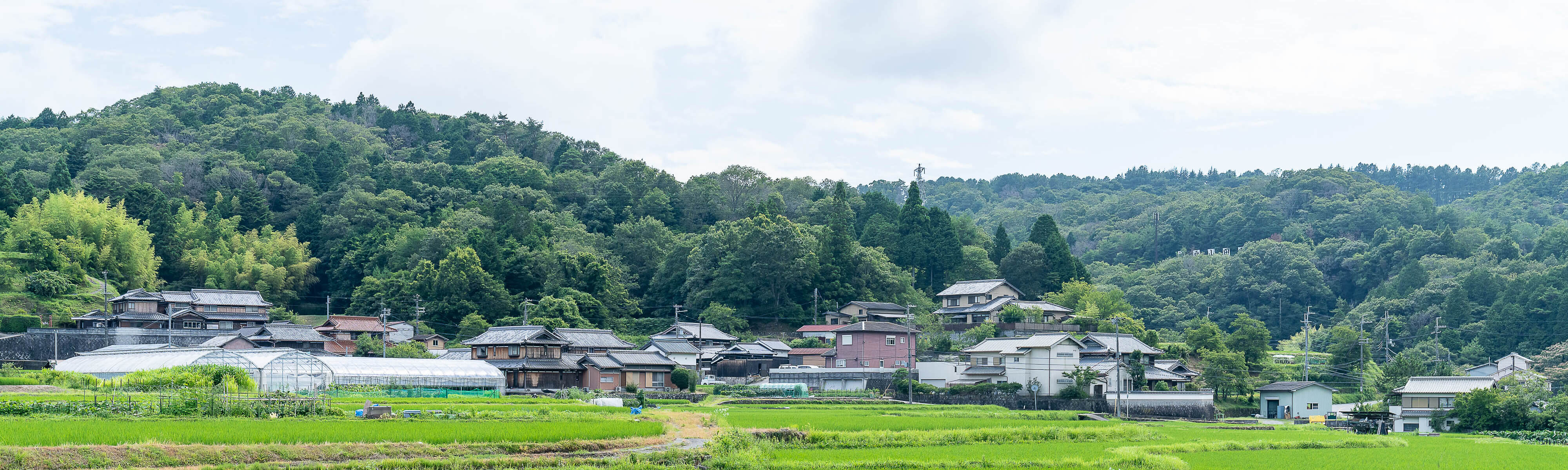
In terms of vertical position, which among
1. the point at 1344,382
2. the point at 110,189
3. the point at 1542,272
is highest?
the point at 110,189

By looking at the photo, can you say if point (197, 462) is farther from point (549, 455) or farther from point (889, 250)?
point (889, 250)

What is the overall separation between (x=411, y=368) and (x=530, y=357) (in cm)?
732

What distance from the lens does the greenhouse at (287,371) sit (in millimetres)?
38250

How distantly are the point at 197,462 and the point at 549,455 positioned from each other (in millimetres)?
5884

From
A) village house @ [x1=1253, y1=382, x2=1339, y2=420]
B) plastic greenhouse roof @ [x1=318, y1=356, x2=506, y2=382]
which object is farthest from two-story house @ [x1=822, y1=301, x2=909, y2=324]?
plastic greenhouse roof @ [x1=318, y1=356, x2=506, y2=382]

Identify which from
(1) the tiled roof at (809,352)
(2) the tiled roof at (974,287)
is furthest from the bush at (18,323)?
(2) the tiled roof at (974,287)

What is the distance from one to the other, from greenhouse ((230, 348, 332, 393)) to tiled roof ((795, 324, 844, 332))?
27205 millimetres

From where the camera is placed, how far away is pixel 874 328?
54375 millimetres

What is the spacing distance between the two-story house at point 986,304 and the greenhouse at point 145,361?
36.3m

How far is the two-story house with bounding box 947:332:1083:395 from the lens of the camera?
156 ft

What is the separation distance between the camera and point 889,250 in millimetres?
72938

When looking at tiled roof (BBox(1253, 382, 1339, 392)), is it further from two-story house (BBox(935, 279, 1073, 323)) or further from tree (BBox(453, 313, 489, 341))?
tree (BBox(453, 313, 489, 341))

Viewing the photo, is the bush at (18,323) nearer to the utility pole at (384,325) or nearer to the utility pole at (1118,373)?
the utility pole at (384,325)

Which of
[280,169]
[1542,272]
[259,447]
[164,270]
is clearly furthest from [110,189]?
[1542,272]
